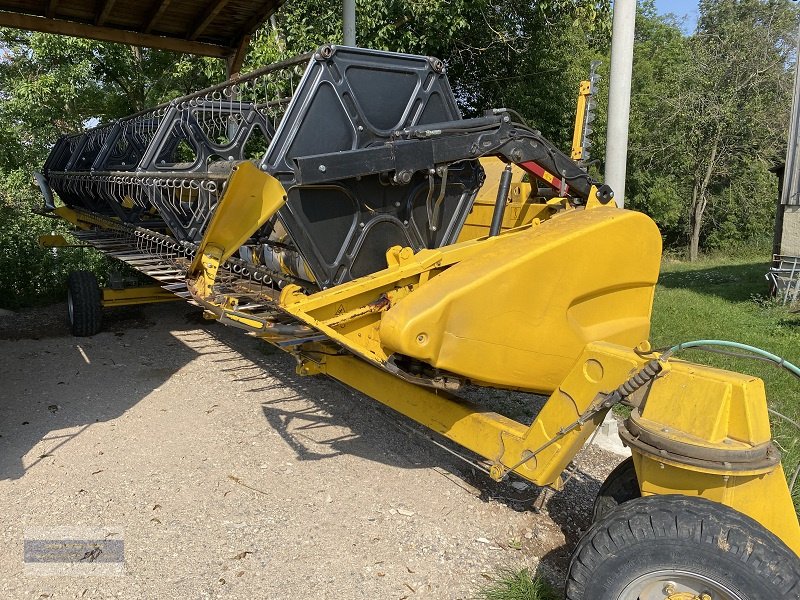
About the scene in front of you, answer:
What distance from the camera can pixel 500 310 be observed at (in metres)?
3.09

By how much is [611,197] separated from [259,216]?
7.26 ft

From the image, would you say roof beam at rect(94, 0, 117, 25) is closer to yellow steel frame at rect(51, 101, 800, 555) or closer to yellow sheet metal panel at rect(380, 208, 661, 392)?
yellow steel frame at rect(51, 101, 800, 555)

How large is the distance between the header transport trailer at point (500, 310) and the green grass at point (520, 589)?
461 millimetres

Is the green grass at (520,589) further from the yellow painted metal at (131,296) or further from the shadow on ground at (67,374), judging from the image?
the yellow painted metal at (131,296)

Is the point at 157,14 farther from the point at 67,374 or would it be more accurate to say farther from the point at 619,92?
the point at 619,92

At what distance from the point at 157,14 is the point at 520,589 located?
7865 mm

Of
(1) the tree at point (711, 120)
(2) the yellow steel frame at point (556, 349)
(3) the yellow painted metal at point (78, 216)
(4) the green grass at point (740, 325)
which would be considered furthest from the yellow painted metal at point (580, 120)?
(1) the tree at point (711, 120)

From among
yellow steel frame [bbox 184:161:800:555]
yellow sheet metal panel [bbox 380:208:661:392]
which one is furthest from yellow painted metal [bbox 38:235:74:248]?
yellow sheet metal panel [bbox 380:208:661:392]

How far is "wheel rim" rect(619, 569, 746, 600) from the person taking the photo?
7.13ft

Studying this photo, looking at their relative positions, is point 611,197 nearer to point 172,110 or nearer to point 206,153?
point 206,153

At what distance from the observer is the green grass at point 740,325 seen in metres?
5.29

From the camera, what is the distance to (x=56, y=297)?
10.3 m

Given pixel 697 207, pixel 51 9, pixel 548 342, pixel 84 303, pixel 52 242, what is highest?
pixel 51 9

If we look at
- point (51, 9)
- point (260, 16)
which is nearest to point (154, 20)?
point (51, 9)
